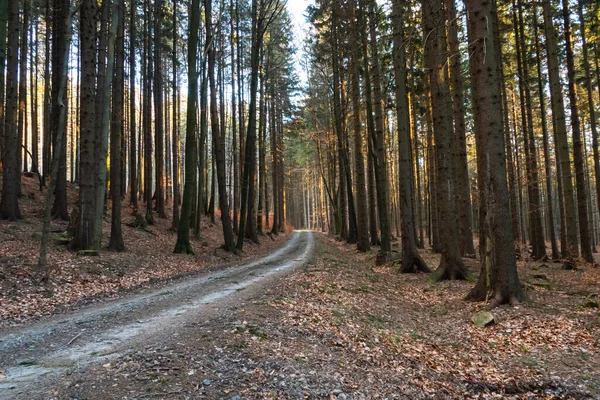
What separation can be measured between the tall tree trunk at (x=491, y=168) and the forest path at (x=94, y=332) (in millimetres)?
5434

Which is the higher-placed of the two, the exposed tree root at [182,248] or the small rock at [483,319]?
the exposed tree root at [182,248]

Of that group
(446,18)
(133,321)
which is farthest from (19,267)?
(446,18)

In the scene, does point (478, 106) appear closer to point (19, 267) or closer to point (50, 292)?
point (50, 292)

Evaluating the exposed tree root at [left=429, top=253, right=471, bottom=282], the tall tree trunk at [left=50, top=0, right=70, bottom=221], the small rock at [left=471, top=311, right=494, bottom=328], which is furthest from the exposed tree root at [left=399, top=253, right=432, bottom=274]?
the tall tree trunk at [left=50, top=0, right=70, bottom=221]

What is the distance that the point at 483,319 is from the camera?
704 centimetres

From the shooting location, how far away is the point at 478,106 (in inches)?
328

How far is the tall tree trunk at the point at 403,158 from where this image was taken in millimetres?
13141

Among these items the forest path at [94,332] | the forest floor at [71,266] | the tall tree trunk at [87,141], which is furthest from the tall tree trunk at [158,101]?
the forest path at [94,332]

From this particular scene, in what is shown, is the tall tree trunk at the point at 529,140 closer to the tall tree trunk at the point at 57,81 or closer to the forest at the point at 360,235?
the forest at the point at 360,235

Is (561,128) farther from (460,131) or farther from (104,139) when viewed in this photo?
(104,139)

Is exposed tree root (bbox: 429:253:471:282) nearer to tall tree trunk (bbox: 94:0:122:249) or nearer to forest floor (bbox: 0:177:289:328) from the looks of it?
forest floor (bbox: 0:177:289:328)

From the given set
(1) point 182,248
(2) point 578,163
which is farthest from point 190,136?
(2) point 578,163

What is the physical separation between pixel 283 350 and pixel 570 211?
15263 millimetres

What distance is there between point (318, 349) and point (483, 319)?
3.78 metres
